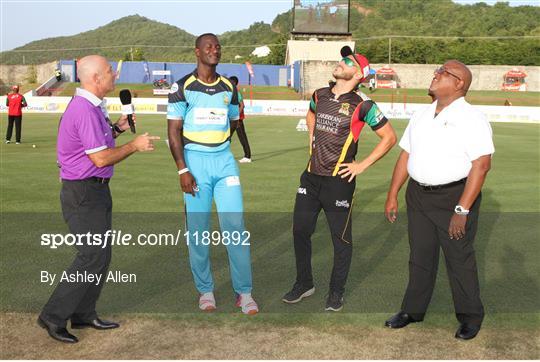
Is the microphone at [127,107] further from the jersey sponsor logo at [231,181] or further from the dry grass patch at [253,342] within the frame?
the dry grass patch at [253,342]

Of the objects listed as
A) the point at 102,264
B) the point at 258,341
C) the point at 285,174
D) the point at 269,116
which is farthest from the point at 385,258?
the point at 269,116

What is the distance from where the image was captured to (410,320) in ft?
15.9

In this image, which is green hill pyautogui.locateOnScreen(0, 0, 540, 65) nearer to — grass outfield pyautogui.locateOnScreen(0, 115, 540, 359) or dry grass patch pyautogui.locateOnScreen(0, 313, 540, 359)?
grass outfield pyautogui.locateOnScreen(0, 115, 540, 359)

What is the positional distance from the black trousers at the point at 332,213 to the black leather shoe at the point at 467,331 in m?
1.07

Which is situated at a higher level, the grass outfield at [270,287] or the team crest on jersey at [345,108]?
the team crest on jersey at [345,108]

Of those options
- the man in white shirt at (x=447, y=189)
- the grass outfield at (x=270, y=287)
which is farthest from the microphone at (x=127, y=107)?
the man in white shirt at (x=447, y=189)

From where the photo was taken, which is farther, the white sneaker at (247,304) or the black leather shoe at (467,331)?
the white sneaker at (247,304)

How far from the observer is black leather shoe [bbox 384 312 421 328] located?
4766 millimetres

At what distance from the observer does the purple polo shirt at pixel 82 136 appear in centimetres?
422

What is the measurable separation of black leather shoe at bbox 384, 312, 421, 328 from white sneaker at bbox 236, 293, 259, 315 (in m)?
1.12

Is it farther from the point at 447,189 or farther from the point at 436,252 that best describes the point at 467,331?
the point at 447,189

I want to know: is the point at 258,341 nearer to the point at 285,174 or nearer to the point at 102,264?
the point at 102,264

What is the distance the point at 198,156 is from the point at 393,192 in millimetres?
1716

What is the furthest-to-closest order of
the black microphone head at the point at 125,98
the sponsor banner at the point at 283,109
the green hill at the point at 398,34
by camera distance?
1. the green hill at the point at 398,34
2. the sponsor banner at the point at 283,109
3. the black microphone head at the point at 125,98
